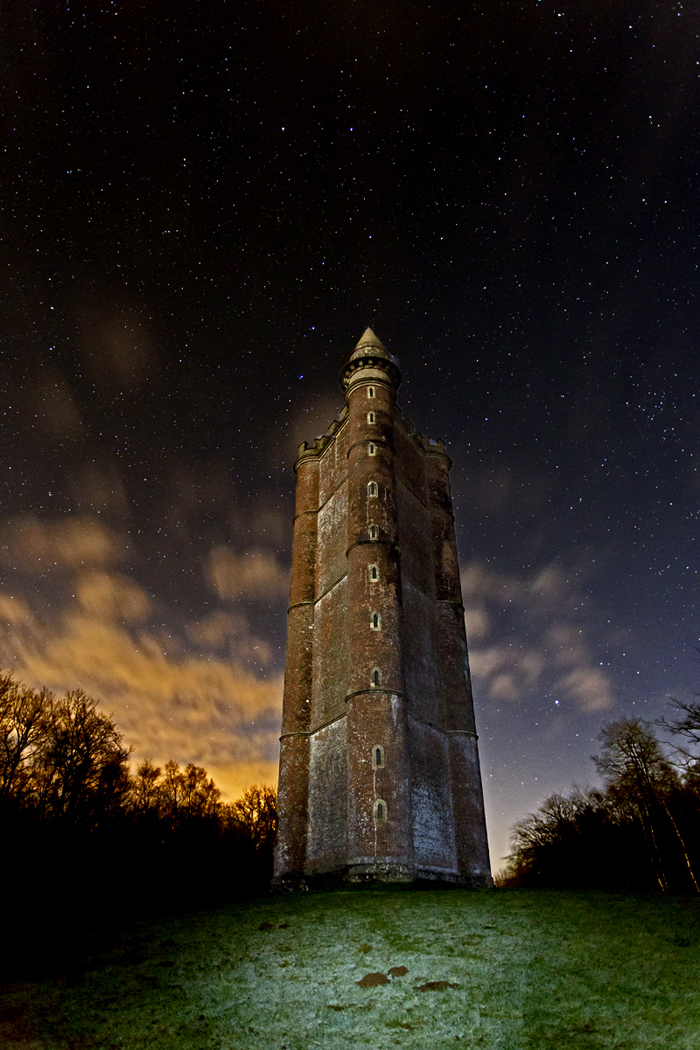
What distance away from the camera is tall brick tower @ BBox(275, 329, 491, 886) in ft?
77.4

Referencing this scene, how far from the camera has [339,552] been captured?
3169 centimetres

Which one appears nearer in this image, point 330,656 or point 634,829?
point 330,656

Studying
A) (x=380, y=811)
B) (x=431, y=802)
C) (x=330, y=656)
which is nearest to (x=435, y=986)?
(x=380, y=811)

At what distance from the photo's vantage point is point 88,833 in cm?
3744

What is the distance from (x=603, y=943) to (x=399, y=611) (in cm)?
1679

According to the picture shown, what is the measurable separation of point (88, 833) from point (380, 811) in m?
24.3

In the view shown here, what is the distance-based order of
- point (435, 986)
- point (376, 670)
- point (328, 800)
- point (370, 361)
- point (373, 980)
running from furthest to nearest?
1. point (370, 361)
2. point (328, 800)
3. point (376, 670)
4. point (373, 980)
5. point (435, 986)

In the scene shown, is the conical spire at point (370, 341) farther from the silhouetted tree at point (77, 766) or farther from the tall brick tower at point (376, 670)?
the silhouetted tree at point (77, 766)

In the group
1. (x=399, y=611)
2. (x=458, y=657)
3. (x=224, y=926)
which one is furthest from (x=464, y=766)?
(x=224, y=926)

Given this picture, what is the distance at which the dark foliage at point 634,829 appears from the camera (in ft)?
110

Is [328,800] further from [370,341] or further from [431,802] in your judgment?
[370,341]

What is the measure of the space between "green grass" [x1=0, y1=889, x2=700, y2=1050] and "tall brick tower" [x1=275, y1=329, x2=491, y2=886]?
9.51 metres

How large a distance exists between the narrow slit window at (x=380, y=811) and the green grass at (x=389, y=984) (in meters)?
8.01

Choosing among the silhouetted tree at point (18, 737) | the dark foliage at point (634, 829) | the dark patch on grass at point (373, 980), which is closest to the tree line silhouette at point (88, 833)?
the silhouetted tree at point (18, 737)
